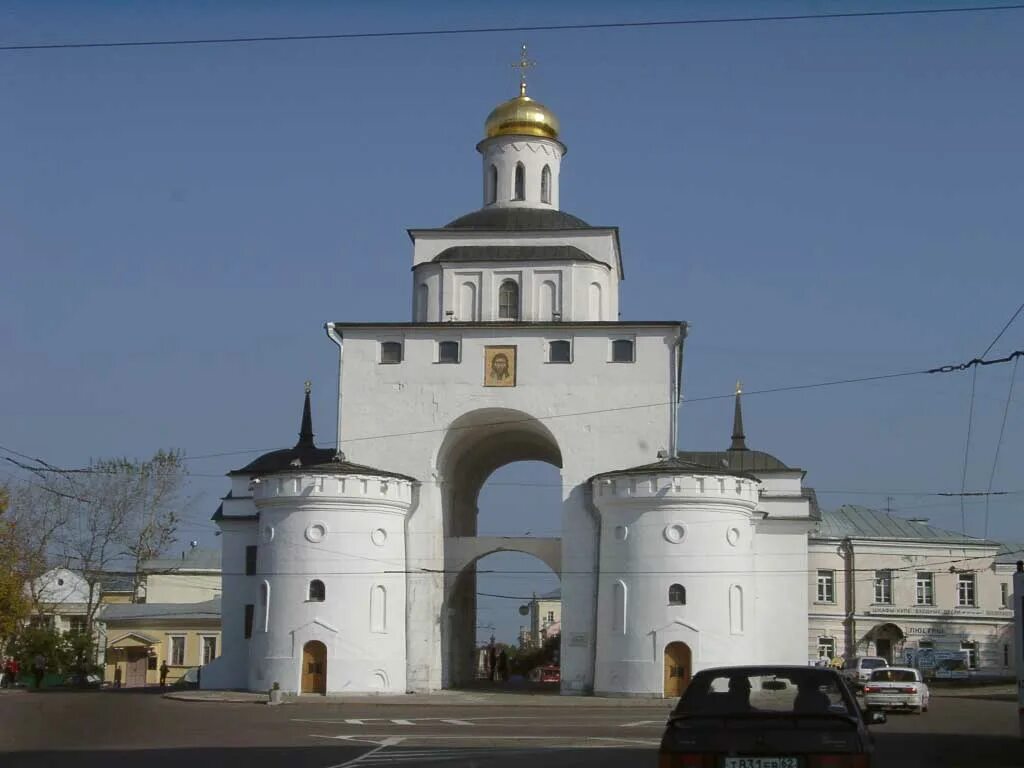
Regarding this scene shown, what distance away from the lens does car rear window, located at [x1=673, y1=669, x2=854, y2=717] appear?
11039 millimetres

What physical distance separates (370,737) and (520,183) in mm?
28257

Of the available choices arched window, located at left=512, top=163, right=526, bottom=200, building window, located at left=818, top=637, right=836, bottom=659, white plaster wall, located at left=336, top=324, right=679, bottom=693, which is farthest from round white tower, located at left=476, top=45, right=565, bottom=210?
building window, located at left=818, top=637, right=836, bottom=659

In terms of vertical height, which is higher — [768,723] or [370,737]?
[768,723]

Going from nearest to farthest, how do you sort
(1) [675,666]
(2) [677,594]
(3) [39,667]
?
(1) [675,666] → (2) [677,594] → (3) [39,667]

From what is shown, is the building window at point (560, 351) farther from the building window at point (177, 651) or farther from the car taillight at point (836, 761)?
the car taillight at point (836, 761)

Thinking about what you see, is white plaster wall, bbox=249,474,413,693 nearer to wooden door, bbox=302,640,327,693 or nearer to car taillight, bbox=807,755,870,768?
wooden door, bbox=302,640,327,693

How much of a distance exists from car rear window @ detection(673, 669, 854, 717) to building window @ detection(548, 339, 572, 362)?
32.4 m

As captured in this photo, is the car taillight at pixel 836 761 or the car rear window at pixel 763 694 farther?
the car rear window at pixel 763 694

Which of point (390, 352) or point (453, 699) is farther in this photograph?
A: point (390, 352)

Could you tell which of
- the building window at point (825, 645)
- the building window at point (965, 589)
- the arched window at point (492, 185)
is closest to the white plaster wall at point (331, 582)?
the arched window at point (492, 185)

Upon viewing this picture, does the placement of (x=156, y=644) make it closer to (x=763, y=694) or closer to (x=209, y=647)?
(x=209, y=647)

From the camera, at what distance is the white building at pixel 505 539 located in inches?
1618

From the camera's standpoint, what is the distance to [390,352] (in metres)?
44.3

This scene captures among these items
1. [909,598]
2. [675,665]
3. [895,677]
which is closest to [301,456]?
[675,665]
